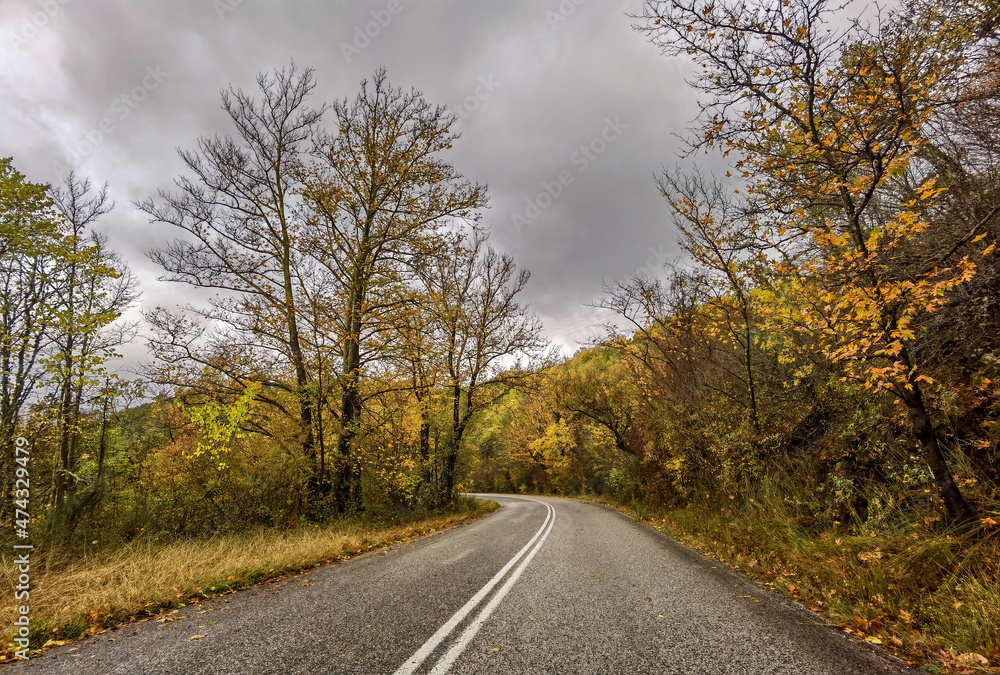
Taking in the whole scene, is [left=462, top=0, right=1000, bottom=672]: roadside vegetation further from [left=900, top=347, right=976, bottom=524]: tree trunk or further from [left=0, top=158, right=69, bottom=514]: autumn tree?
[left=0, top=158, right=69, bottom=514]: autumn tree

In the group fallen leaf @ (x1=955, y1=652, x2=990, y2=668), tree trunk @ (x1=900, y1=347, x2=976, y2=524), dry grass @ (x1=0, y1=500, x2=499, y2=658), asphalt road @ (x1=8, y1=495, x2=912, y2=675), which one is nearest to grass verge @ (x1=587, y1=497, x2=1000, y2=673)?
fallen leaf @ (x1=955, y1=652, x2=990, y2=668)

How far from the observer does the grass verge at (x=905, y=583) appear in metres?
3.19

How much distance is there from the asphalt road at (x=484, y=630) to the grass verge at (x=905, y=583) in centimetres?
35

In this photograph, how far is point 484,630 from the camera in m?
3.76

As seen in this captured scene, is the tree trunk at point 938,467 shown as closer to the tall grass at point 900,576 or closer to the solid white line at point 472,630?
the tall grass at point 900,576

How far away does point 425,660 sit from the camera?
309 centimetres

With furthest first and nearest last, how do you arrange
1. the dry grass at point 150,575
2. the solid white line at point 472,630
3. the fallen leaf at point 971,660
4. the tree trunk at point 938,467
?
the tree trunk at point 938,467
the dry grass at point 150,575
the solid white line at point 472,630
the fallen leaf at point 971,660

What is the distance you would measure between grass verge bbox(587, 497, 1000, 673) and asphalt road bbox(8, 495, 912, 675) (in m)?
0.35

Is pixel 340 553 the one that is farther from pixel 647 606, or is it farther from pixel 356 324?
pixel 356 324

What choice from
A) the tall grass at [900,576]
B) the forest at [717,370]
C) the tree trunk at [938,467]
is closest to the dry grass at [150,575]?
the forest at [717,370]

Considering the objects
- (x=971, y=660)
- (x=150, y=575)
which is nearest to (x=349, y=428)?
(x=150, y=575)

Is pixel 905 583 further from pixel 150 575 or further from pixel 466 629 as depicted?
pixel 150 575

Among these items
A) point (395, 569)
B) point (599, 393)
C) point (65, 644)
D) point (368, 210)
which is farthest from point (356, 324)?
point (599, 393)

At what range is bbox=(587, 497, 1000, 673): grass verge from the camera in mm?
3191
